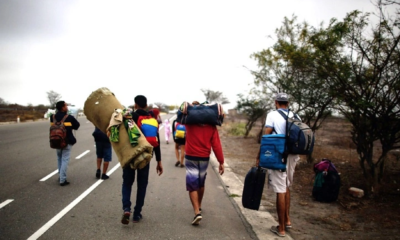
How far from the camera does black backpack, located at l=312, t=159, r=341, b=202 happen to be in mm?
6172

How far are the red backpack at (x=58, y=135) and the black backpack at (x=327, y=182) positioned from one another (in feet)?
18.2

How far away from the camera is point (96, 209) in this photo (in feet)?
17.2

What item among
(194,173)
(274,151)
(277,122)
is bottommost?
(194,173)

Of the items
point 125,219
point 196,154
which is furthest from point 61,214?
point 196,154

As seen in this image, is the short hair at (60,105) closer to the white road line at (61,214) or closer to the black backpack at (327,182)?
the white road line at (61,214)

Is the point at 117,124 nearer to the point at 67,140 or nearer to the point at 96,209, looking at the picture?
the point at 96,209

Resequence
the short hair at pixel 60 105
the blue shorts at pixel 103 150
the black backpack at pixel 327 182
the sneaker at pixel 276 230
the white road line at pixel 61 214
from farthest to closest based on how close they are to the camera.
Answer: the blue shorts at pixel 103 150 → the short hair at pixel 60 105 → the black backpack at pixel 327 182 → the sneaker at pixel 276 230 → the white road line at pixel 61 214

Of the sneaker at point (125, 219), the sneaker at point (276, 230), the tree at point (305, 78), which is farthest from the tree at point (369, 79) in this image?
the sneaker at point (125, 219)

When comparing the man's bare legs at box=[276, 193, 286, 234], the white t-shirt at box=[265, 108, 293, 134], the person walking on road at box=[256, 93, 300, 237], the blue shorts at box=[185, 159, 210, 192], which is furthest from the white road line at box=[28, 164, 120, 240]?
the white t-shirt at box=[265, 108, 293, 134]

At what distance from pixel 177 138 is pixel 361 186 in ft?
17.7

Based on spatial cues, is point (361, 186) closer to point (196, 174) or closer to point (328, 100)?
point (328, 100)

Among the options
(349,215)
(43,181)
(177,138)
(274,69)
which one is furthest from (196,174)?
(274,69)

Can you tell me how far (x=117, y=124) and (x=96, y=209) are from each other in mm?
1833

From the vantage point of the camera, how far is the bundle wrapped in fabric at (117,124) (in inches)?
168
